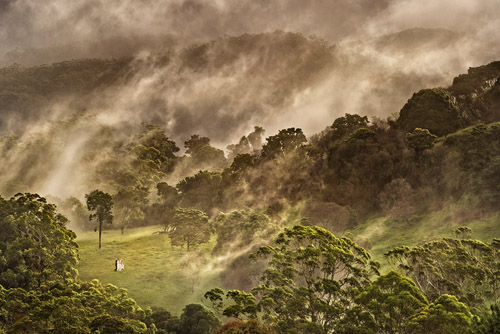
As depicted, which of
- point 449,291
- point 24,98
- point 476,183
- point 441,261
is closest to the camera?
point 449,291

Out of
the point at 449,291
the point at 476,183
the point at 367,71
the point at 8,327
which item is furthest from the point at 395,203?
the point at 367,71

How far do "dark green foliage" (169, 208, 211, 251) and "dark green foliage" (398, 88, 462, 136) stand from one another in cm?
3811

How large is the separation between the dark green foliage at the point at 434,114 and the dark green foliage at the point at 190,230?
3811cm

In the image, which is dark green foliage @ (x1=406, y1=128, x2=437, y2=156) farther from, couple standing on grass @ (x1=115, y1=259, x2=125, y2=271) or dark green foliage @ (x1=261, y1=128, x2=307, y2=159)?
couple standing on grass @ (x1=115, y1=259, x2=125, y2=271)

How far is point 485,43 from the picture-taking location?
138 metres

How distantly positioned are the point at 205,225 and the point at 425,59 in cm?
12281

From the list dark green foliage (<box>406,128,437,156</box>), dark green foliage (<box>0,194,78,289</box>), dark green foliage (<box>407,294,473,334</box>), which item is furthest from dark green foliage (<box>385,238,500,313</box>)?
dark green foliage (<box>0,194,78,289</box>)

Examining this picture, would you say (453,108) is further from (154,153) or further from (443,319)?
(154,153)

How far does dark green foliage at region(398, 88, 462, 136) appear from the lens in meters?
65.1

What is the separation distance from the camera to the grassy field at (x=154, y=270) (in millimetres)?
50031

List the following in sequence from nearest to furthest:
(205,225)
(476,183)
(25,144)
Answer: (476,183)
(205,225)
(25,144)

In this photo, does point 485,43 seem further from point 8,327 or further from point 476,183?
point 8,327

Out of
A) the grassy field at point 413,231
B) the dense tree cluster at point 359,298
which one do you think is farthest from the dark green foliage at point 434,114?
the dense tree cluster at point 359,298

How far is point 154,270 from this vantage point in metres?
56.8
